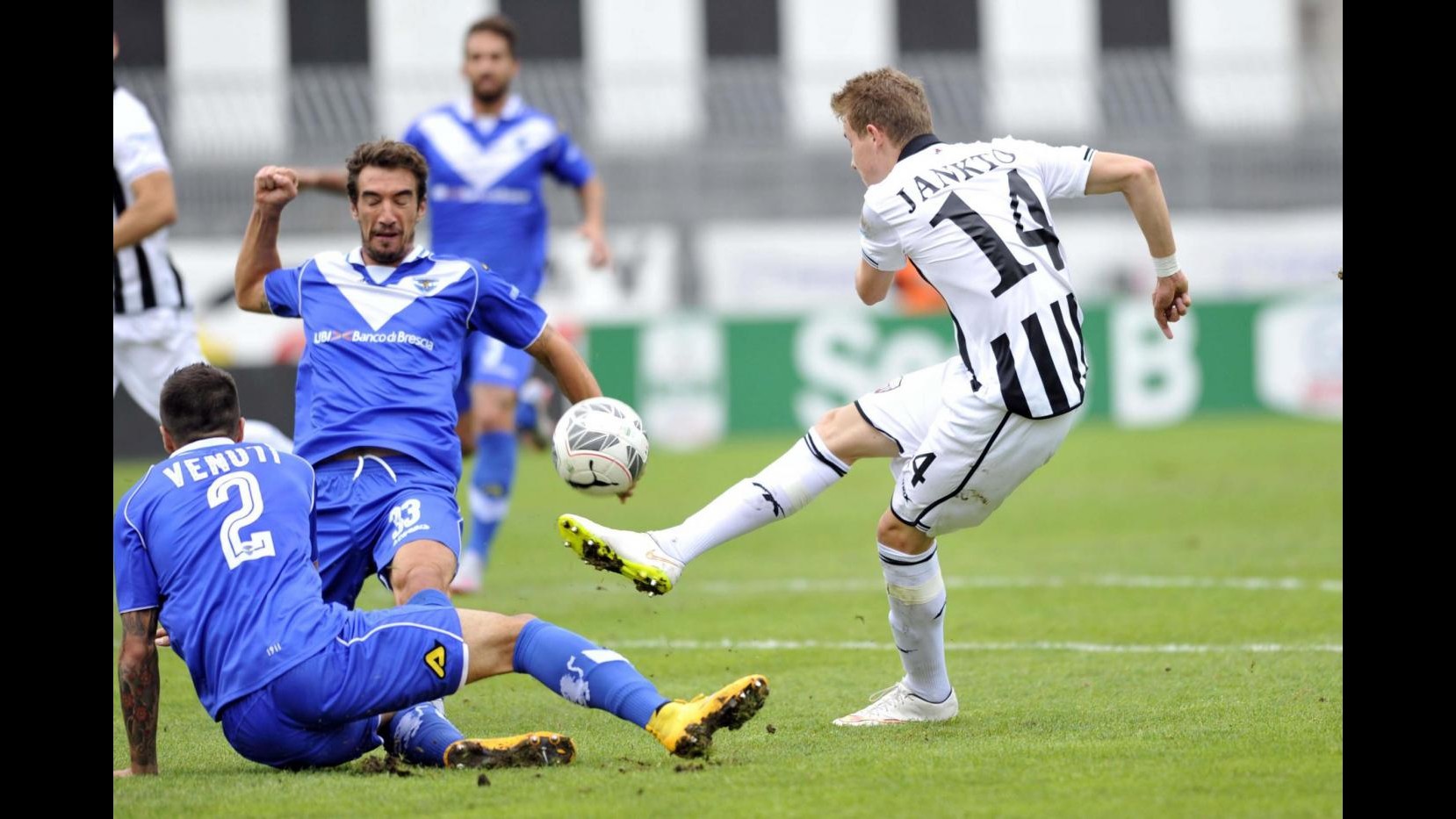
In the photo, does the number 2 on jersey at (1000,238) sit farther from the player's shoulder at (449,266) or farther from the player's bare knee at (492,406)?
the player's bare knee at (492,406)

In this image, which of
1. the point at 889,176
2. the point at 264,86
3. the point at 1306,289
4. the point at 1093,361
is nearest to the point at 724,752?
the point at 889,176

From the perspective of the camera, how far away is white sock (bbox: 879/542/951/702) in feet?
20.0

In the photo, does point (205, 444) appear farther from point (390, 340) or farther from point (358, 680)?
point (390, 340)

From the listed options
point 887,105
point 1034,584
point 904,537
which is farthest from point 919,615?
point 1034,584

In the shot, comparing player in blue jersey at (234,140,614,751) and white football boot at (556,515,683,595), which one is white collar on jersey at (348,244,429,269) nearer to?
player in blue jersey at (234,140,614,751)

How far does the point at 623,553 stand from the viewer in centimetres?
551

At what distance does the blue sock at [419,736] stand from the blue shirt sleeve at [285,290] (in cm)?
159

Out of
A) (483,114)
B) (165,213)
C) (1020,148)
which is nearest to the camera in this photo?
(1020,148)

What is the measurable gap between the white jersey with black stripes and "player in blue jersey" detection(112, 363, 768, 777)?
146 cm

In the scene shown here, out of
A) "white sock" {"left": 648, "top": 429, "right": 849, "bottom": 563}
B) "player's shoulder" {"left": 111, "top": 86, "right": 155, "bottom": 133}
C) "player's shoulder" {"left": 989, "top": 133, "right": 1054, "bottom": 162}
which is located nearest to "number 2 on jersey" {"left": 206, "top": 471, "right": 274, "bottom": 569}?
"white sock" {"left": 648, "top": 429, "right": 849, "bottom": 563}

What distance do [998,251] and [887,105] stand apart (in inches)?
23.7

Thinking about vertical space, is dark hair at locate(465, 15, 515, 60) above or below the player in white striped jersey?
above

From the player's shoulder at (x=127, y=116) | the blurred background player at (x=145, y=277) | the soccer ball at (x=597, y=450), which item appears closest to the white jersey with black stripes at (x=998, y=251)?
the soccer ball at (x=597, y=450)

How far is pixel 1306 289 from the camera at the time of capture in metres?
20.0
